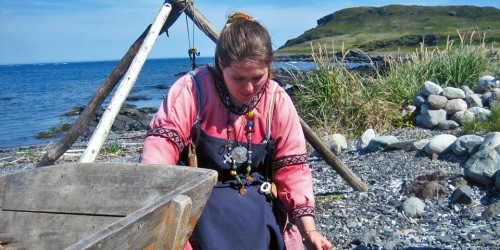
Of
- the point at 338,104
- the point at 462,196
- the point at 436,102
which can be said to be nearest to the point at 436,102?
the point at 436,102

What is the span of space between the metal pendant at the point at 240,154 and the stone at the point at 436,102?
319 inches

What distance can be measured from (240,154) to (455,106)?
26.9 ft

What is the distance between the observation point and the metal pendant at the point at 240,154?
9.48 ft

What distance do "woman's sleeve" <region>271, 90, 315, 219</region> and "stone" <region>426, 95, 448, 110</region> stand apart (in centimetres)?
785

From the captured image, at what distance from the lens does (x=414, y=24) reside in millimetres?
107000

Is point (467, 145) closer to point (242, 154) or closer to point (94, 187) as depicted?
point (242, 154)

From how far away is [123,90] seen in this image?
479 cm

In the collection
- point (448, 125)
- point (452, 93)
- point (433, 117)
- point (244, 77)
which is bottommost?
point (448, 125)

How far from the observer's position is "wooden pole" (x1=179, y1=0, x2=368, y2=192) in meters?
5.12

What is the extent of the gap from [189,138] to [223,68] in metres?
0.38

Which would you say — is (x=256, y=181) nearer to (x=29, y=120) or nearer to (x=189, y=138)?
(x=189, y=138)

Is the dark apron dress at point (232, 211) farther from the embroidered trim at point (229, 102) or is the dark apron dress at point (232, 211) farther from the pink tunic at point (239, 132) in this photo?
the embroidered trim at point (229, 102)

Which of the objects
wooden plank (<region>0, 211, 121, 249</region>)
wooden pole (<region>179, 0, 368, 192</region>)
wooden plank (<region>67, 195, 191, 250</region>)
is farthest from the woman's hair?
wooden pole (<region>179, 0, 368, 192</region>)

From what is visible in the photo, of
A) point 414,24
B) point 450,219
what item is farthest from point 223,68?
point 414,24
